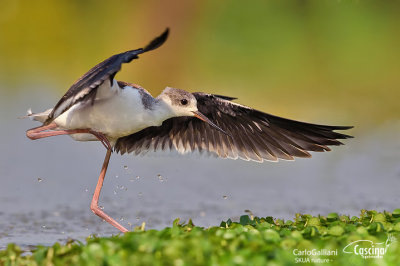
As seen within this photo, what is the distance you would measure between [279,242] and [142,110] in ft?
7.09

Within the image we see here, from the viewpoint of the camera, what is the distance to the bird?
287 inches

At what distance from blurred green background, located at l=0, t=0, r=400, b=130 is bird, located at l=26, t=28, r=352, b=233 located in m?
4.37

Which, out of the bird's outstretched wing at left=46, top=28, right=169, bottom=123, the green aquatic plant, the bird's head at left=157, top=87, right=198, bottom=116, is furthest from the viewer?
the bird's head at left=157, top=87, right=198, bottom=116

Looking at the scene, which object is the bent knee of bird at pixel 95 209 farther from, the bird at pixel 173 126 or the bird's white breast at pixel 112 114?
the bird's white breast at pixel 112 114

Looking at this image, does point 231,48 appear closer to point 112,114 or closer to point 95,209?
point 95,209

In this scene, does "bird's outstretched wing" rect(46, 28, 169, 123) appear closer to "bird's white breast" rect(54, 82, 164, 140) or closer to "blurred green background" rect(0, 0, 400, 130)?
"bird's white breast" rect(54, 82, 164, 140)

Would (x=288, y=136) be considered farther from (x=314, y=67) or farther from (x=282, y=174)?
(x=314, y=67)

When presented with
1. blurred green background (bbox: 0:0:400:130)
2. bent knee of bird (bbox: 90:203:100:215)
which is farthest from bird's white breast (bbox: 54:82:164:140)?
blurred green background (bbox: 0:0:400:130)

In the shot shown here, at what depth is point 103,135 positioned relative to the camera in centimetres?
759

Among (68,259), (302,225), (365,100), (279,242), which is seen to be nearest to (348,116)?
(365,100)

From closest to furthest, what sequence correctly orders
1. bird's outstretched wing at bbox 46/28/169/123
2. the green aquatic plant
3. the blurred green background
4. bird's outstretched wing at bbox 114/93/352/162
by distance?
the green aquatic plant
bird's outstretched wing at bbox 46/28/169/123
bird's outstretched wing at bbox 114/93/352/162
the blurred green background

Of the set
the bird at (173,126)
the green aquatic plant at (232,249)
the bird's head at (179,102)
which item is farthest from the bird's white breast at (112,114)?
the green aquatic plant at (232,249)

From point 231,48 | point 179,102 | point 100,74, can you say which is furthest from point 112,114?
point 231,48

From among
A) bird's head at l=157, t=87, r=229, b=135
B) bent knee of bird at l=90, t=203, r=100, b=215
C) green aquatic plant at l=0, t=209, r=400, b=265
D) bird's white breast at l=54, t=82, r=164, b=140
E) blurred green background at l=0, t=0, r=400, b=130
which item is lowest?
green aquatic plant at l=0, t=209, r=400, b=265
